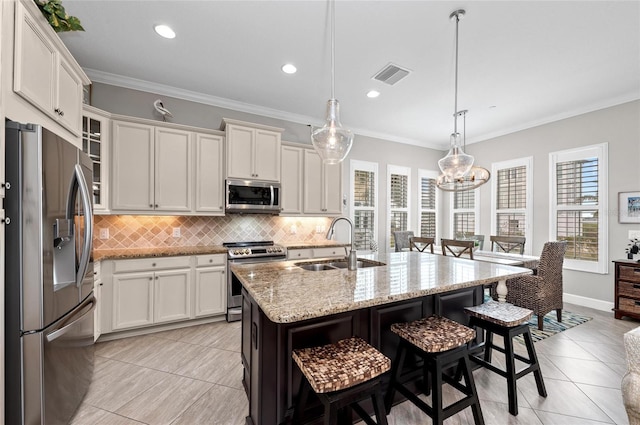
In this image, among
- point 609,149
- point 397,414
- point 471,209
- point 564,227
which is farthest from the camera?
point 471,209

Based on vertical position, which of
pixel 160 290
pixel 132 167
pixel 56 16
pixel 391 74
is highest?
pixel 391 74

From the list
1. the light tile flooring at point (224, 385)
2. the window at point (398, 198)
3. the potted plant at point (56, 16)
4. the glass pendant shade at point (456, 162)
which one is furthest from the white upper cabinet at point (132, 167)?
the window at point (398, 198)

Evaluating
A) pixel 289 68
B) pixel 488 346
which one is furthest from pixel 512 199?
pixel 289 68

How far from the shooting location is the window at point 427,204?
19.4ft

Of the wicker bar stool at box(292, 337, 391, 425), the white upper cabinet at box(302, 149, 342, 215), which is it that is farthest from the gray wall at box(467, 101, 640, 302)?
the wicker bar stool at box(292, 337, 391, 425)

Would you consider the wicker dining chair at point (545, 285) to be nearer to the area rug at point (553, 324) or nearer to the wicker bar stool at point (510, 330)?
the area rug at point (553, 324)

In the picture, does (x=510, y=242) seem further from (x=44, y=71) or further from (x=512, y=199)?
(x=44, y=71)

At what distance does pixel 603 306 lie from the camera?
3766 mm

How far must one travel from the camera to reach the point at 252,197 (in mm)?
3627

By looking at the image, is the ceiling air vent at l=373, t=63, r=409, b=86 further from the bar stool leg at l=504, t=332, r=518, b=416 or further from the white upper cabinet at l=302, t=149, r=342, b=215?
the bar stool leg at l=504, t=332, r=518, b=416

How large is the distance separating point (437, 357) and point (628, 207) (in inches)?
161

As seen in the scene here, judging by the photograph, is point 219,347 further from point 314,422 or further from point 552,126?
point 552,126

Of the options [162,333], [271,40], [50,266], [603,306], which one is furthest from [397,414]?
[603,306]

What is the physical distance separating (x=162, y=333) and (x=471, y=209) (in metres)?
5.83
